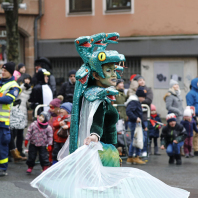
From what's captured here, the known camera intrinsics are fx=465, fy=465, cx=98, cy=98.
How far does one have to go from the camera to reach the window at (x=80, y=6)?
18.7m

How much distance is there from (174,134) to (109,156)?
5108mm

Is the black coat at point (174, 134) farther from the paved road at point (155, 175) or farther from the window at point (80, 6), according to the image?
the window at point (80, 6)

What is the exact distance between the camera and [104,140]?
4.93m

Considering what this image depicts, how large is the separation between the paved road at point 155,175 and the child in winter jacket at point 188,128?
0.34 meters

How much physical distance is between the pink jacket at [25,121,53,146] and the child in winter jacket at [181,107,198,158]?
345 centimetres

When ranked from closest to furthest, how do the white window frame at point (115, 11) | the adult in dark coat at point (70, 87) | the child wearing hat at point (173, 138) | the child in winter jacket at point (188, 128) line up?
the child wearing hat at point (173, 138)
the child in winter jacket at point (188, 128)
the adult in dark coat at point (70, 87)
the white window frame at point (115, 11)

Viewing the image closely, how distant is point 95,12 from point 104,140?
14.0m

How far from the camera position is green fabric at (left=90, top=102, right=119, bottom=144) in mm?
4605

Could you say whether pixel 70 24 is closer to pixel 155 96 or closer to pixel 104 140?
pixel 155 96

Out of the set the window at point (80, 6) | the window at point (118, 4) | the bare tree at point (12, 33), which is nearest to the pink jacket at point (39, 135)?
the bare tree at point (12, 33)

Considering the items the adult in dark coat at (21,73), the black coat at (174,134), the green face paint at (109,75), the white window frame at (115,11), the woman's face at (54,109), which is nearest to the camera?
the green face paint at (109,75)

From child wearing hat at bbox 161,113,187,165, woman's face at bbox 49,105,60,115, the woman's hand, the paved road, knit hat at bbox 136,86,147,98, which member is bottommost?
the paved road

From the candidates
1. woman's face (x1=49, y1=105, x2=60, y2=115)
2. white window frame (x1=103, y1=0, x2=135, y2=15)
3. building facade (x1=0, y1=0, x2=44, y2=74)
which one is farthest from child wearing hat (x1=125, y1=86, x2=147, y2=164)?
building facade (x1=0, y1=0, x2=44, y2=74)

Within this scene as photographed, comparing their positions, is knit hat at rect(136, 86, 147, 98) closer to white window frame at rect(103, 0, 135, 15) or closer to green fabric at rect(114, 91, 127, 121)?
green fabric at rect(114, 91, 127, 121)
